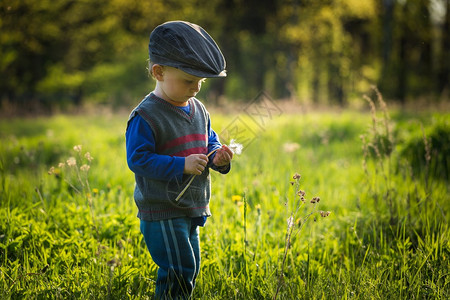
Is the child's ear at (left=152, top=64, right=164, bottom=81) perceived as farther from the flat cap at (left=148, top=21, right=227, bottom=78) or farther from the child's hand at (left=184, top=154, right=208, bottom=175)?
the child's hand at (left=184, top=154, right=208, bottom=175)

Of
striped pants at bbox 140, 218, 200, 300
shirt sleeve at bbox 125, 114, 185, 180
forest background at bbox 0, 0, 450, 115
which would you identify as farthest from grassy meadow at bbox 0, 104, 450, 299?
forest background at bbox 0, 0, 450, 115

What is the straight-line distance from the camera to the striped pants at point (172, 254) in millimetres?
2006

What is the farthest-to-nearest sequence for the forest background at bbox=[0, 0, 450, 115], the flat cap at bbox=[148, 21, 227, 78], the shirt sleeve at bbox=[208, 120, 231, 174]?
the forest background at bbox=[0, 0, 450, 115], the shirt sleeve at bbox=[208, 120, 231, 174], the flat cap at bbox=[148, 21, 227, 78]

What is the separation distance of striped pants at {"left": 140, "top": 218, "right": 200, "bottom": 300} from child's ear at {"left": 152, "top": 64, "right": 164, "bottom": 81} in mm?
752

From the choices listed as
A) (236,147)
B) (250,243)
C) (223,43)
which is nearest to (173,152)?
(236,147)

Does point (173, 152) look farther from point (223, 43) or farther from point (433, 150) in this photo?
point (223, 43)

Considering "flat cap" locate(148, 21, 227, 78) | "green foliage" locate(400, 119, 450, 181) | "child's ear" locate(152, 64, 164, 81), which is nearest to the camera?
"flat cap" locate(148, 21, 227, 78)

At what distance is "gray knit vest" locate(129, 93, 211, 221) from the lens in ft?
6.48

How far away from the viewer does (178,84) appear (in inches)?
76.7

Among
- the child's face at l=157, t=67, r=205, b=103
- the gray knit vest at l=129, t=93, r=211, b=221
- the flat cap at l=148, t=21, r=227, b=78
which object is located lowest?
the gray knit vest at l=129, t=93, r=211, b=221

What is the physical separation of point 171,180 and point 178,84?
1.62ft

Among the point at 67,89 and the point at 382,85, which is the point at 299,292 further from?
the point at 67,89

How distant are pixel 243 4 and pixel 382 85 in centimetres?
1078

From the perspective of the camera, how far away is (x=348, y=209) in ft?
12.3
